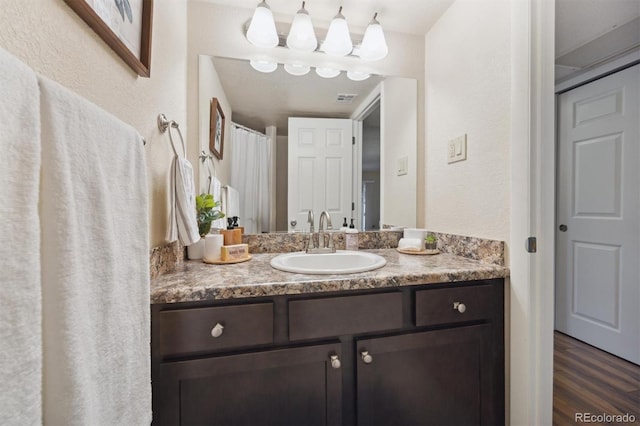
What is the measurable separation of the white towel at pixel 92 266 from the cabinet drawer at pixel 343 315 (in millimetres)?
411

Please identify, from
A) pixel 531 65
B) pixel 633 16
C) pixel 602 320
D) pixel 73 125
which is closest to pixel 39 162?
pixel 73 125

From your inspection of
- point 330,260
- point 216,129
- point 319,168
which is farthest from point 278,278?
point 216,129

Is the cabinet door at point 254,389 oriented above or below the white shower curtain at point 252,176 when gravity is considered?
below

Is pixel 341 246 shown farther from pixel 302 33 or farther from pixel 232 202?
pixel 302 33

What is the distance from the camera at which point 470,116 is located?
127cm

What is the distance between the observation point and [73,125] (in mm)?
443

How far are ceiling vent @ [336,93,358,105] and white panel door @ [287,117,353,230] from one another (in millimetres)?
106

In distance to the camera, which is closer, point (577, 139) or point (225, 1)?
point (225, 1)

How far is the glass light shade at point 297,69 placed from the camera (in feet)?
4.77

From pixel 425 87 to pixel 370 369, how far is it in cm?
154

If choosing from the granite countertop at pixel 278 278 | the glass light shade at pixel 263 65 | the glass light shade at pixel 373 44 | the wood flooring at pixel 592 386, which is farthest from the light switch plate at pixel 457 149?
the wood flooring at pixel 592 386

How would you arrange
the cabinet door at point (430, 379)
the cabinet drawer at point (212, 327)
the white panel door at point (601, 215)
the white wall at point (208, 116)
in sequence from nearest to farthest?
the cabinet drawer at point (212, 327), the cabinet door at point (430, 379), the white wall at point (208, 116), the white panel door at point (601, 215)

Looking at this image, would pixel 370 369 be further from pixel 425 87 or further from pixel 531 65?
pixel 425 87

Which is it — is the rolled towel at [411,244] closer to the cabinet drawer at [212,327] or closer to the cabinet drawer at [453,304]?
the cabinet drawer at [453,304]
